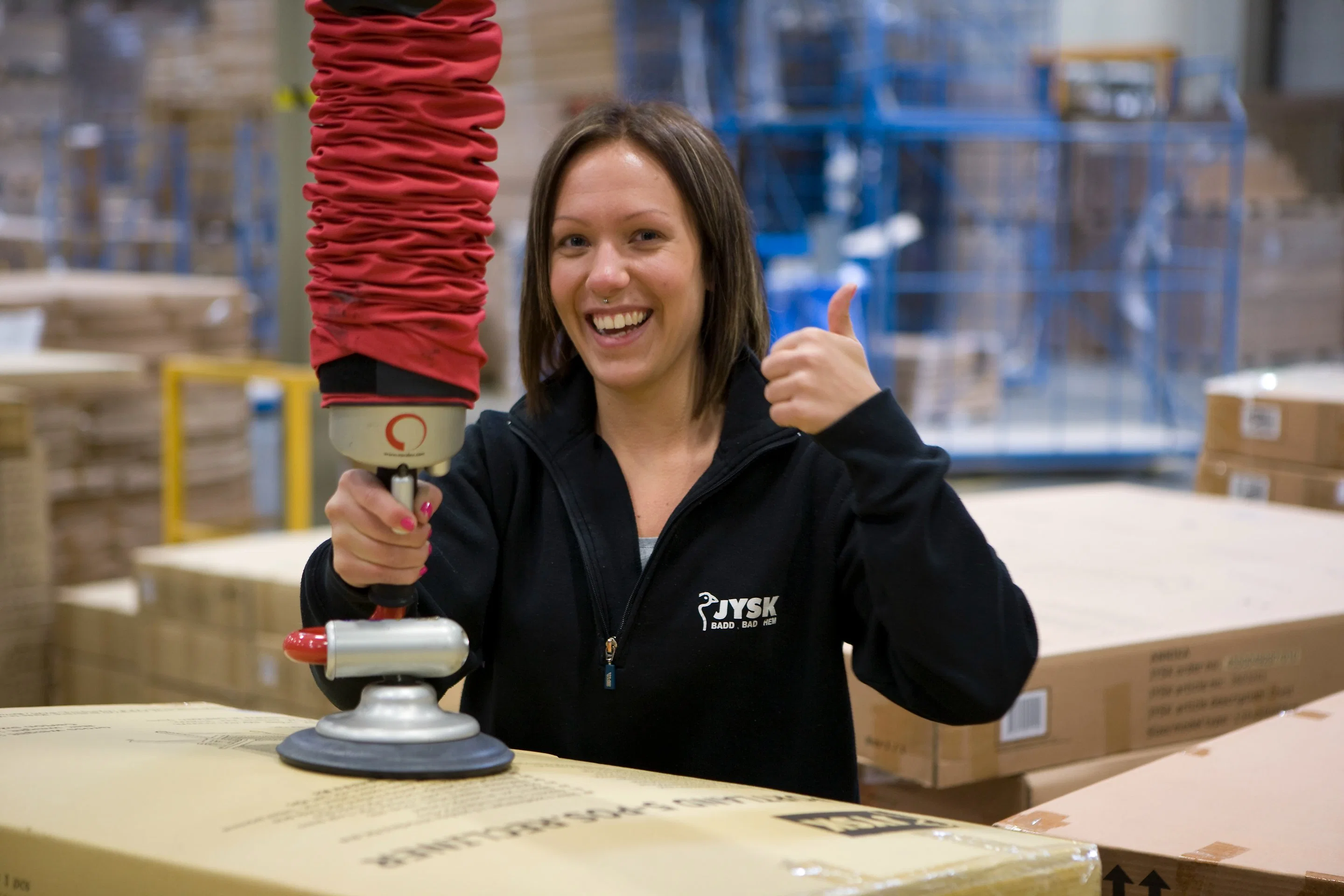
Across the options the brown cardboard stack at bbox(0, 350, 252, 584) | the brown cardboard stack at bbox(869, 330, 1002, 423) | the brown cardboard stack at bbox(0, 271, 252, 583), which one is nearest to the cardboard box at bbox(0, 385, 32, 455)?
the brown cardboard stack at bbox(0, 271, 252, 583)

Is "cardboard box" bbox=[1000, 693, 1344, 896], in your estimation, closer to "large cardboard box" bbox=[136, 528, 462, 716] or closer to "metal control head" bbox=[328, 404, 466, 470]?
"metal control head" bbox=[328, 404, 466, 470]

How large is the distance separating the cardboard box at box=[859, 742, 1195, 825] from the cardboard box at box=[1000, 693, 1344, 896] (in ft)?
0.85

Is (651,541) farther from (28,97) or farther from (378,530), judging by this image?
(28,97)

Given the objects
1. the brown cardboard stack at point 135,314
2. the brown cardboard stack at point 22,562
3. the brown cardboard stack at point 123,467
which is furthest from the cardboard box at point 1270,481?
the brown cardboard stack at point 135,314

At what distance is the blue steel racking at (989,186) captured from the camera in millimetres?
8297

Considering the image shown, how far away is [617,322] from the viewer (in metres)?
1.60

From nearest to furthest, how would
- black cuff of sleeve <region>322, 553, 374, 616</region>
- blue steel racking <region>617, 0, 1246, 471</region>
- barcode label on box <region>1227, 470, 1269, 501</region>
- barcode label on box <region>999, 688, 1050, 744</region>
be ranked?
black cuff of sleeve <region>322, 553, 374, 616</region>
barcode label on box <region>999, 688, 1050, 744</region>
barcode label on box <region>1227, 470, 1269, 501</region>
blue steel racking <region>617, 0, 1246, 471</region>

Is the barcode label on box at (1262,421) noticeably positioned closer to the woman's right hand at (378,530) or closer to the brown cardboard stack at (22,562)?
the woman's right hand at (378,530)

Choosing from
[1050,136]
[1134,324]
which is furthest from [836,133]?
[1134,324]

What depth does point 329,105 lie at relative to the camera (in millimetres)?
1062

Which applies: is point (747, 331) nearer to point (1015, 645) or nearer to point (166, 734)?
point (1015, 645)

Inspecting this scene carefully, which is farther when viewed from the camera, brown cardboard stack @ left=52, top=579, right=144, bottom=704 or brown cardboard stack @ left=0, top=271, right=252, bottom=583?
brown cardboard stack @ left=0, top=271, right=252, bottom=583

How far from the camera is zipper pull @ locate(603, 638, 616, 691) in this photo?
5.08 ft

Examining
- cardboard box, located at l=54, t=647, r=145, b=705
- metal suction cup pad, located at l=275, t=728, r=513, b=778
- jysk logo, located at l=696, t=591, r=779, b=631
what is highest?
jysk logo, located at l=696, t=591, r=779, b=631
